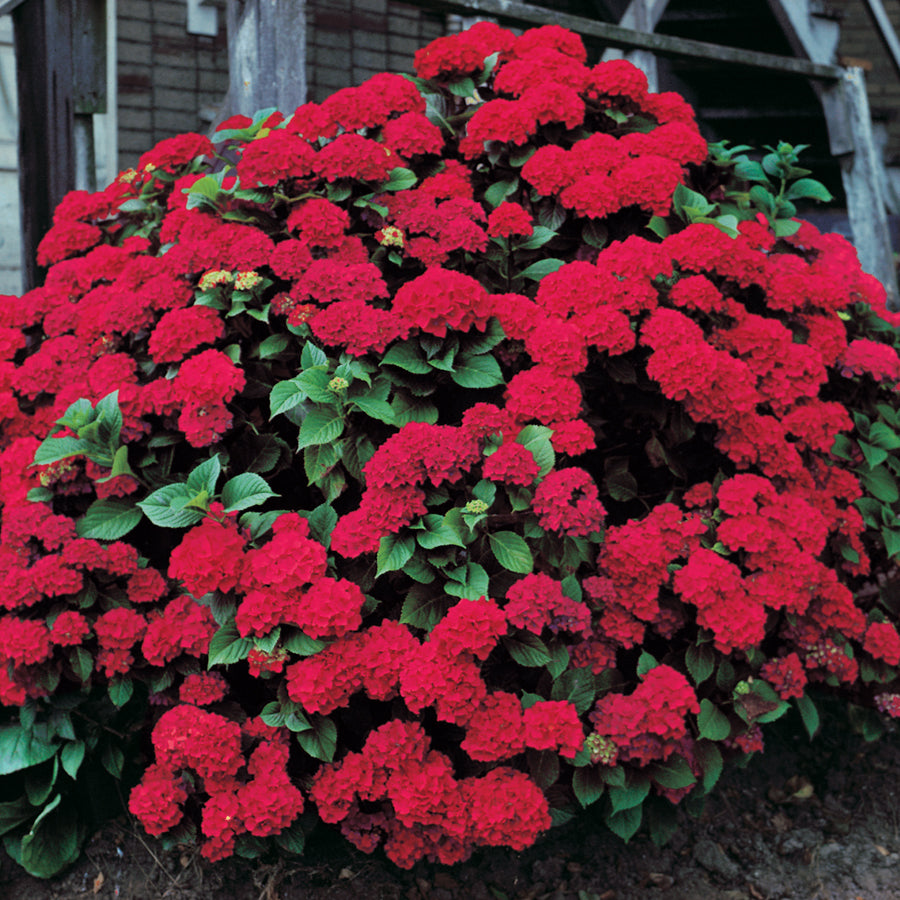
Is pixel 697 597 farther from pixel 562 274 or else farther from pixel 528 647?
pixel 562 274

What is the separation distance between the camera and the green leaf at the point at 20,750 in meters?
2.06

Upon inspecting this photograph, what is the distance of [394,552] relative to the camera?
5.90 ft

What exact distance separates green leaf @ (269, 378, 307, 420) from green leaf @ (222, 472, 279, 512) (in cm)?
15

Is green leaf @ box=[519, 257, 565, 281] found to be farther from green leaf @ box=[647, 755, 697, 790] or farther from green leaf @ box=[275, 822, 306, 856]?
green leaf @ box=[275, 822, 306, 856]

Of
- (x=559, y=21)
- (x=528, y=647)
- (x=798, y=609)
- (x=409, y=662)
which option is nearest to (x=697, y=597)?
(x=798, y=609)

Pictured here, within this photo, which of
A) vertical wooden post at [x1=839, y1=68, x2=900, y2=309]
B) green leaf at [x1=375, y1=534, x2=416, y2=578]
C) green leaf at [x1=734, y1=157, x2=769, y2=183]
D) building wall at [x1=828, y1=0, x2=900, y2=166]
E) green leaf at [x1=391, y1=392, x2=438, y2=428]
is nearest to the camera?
green leaf at [x1=375, y1=534, x2=416, y2=578]

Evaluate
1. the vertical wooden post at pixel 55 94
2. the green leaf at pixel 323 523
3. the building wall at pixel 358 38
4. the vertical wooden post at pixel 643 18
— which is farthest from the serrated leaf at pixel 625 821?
the building wall at pixel 358 38

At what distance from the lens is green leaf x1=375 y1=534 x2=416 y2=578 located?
5.82 feet

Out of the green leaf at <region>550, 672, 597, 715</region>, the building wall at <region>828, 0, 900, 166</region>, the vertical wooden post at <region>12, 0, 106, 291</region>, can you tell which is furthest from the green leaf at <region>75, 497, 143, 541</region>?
the building wall at <region>828, 0, 900, 166</region>

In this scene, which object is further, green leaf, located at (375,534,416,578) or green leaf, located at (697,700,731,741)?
green leaf, located at (697,700,731,741)

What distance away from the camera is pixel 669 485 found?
92.9 inches

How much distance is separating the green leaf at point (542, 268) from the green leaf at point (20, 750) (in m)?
1.72

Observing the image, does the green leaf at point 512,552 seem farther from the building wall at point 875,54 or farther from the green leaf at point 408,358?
A: the building wall at point 875,54

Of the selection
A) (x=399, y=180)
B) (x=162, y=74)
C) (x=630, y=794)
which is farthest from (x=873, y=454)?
(x=162, y=74)
